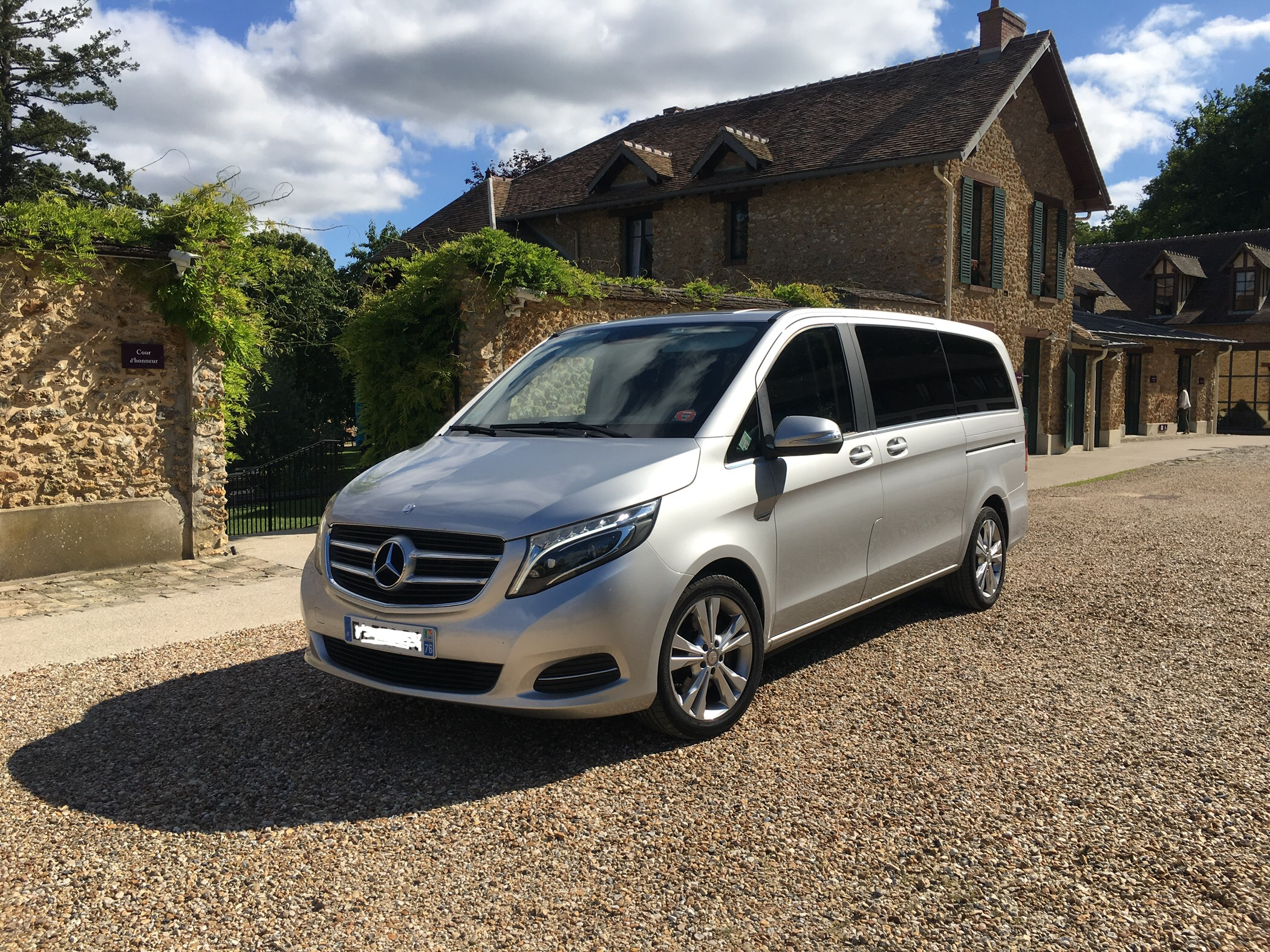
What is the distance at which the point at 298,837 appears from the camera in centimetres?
358

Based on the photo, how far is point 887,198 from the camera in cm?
2000

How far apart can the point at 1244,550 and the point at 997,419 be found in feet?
14.2

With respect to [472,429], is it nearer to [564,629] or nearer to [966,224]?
[564,629]

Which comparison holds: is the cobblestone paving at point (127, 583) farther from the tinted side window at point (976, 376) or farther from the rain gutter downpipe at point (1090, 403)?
the rain gutter downpipe at point (1090, 403)

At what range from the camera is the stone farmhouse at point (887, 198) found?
19.7 meters

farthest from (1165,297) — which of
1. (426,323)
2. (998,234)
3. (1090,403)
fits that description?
(426,323)

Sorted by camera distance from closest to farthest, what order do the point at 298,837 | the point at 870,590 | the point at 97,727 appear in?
the point at 298,837 → the point at 97,727 → the point at 870,590

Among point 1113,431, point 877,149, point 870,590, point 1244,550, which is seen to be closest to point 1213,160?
point 1113,431

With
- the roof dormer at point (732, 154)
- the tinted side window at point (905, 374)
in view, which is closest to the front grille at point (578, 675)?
the tinted side window at point (905, 374)

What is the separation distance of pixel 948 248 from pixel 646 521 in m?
17.0

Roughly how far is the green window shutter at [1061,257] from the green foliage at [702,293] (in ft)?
48.4

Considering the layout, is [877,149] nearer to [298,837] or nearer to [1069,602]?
[1069,602]

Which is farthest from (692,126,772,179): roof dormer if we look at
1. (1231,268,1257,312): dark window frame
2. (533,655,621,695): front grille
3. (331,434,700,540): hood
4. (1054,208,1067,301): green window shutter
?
(1231,268,1257,312): dark window frame

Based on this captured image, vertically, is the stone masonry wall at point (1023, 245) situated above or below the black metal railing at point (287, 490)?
above
